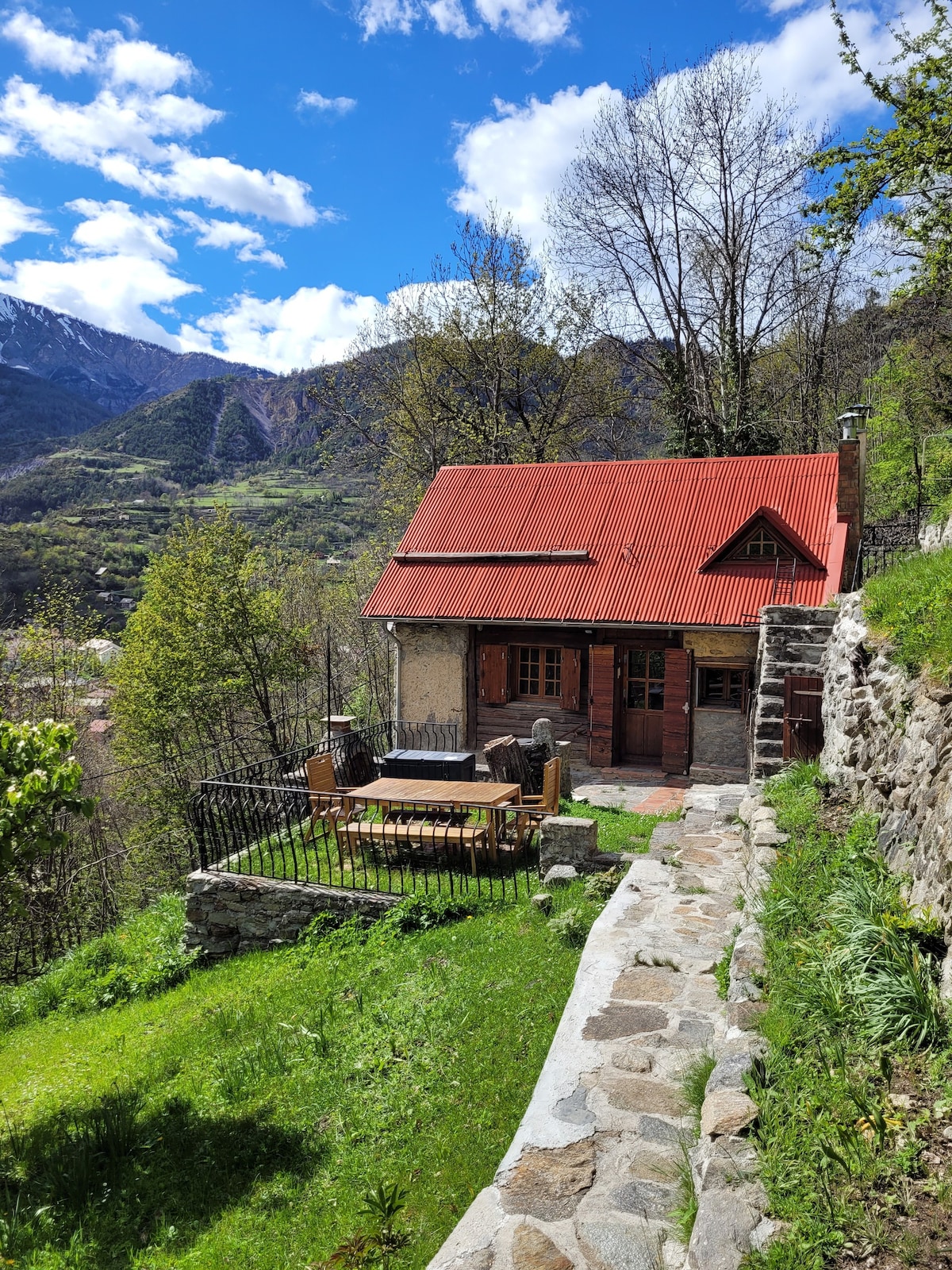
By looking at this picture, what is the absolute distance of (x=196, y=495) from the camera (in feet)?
266

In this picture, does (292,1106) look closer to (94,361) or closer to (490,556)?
(490,556)

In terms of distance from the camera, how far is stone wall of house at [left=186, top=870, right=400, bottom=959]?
29.1 ft

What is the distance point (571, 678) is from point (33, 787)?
11.2 m

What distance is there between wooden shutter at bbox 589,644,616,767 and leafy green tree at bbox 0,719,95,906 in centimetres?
1068

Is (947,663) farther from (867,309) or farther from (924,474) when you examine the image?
(867,309)

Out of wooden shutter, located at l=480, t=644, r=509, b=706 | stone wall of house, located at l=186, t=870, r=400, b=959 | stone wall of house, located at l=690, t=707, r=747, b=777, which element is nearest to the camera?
stone wall of house, located at l=186, t=870, r=400, b=959

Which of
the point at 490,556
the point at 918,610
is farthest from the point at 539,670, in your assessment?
the point at 918,610

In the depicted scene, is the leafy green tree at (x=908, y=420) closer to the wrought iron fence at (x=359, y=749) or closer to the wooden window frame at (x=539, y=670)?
the wooden window frame at (x=539, y=670)

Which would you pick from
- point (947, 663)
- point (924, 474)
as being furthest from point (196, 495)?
point (947, 663)

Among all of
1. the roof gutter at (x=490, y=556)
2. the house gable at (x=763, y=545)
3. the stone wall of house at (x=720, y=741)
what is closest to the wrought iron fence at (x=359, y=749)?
the roof gutter at (x=490, y=556)

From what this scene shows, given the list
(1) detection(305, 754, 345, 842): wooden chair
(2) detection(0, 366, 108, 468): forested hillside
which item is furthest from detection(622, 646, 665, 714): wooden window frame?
(2) detection(0, 366, 108, 468): forested hillside

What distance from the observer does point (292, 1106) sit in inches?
220

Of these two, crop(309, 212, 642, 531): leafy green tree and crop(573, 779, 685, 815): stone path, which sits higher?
crop(309, 212, 642, 531): leafy green tree

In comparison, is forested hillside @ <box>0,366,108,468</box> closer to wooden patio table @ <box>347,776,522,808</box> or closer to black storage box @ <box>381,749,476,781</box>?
black storage box @ <box>381,749,476,781</box>
